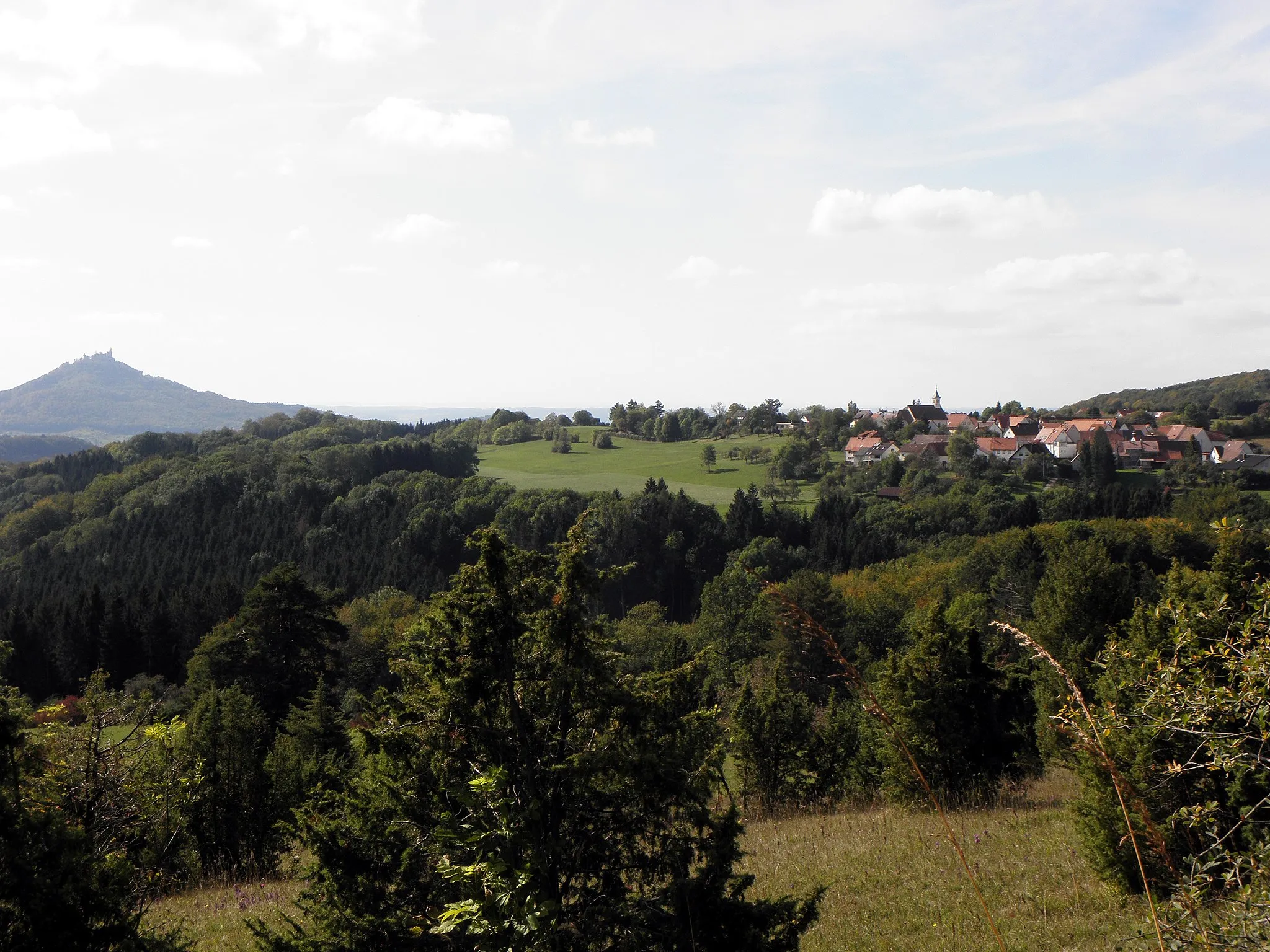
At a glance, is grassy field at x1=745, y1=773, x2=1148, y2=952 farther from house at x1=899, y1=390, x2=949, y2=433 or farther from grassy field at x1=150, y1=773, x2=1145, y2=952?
house at x1=899, y1=390, x2=949, y2=433

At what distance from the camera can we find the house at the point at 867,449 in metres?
118

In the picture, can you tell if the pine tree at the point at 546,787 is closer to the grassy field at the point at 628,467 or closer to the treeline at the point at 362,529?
the treeline at the point at 362,529

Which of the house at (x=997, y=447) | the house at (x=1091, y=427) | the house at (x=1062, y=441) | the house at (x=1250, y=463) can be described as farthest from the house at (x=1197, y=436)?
the house at (x=997, y=447)

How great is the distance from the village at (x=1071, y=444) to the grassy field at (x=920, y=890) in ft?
321

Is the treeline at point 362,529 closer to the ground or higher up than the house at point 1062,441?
closer to the ground

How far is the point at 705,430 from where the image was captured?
156m

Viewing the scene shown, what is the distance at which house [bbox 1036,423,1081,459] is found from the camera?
113812 millimetres

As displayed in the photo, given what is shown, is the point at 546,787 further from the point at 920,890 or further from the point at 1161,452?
the point at 1161,452

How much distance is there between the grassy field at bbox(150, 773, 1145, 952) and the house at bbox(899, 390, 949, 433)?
134 metres

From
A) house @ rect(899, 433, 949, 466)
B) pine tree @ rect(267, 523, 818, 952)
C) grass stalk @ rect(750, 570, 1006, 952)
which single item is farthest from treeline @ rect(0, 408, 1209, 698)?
grass stalk @ rect(750, 570, 1006, 952)

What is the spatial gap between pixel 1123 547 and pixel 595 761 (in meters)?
67.1

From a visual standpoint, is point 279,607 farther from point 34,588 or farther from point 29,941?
point 34,588

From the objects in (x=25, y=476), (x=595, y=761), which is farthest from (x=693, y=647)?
(x=25, y=476)

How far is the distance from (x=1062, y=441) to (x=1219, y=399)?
6841 cm
